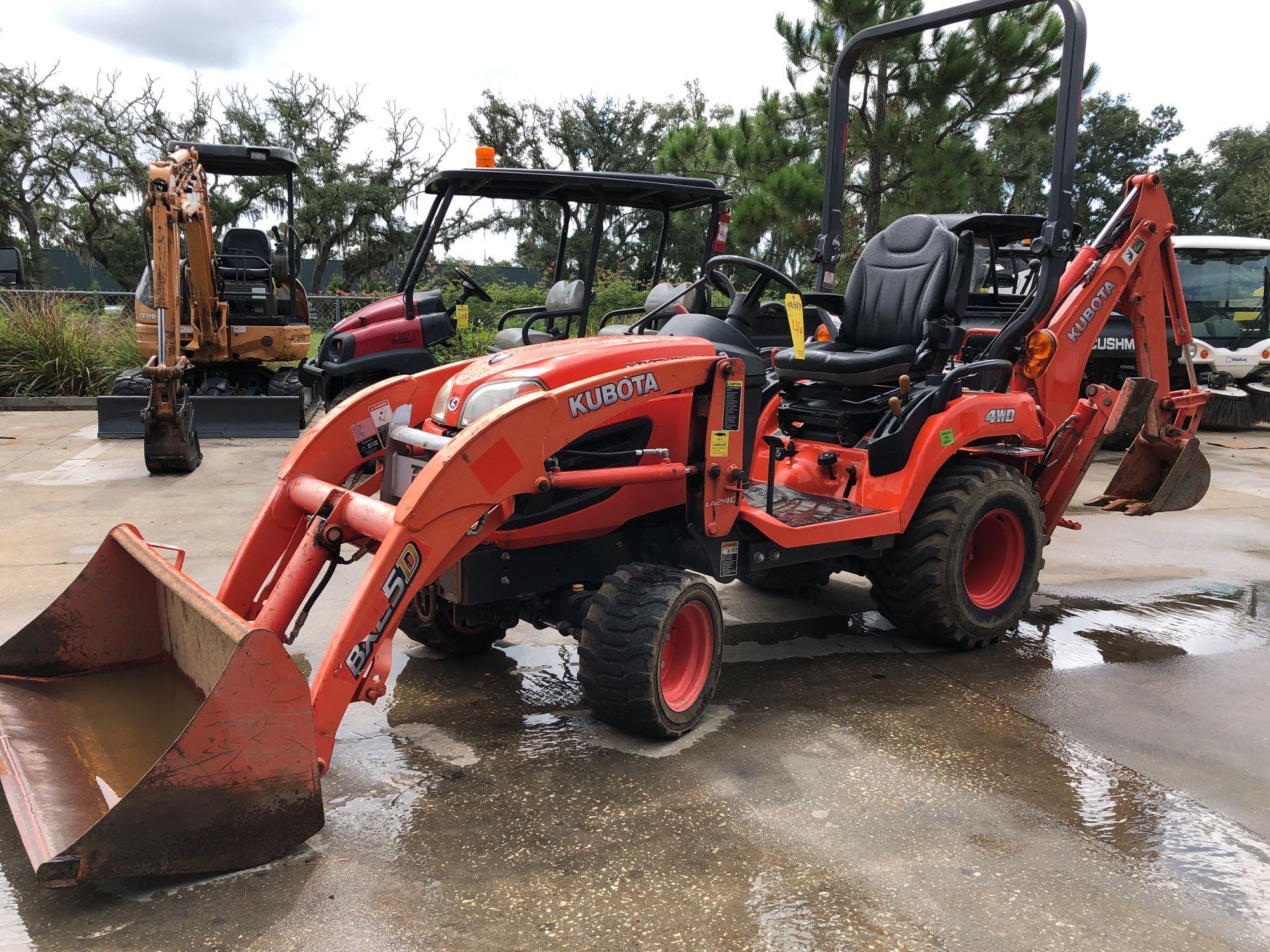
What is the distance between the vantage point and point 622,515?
3906 mm

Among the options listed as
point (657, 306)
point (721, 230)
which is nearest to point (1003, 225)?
point (721, 230)

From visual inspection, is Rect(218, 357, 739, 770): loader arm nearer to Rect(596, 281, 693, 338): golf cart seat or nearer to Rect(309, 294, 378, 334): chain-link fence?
Rect(596, 281, 693, 338): golf cart seat

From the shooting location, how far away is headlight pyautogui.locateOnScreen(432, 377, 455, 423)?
3.93 metres

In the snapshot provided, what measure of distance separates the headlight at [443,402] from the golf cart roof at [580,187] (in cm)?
339

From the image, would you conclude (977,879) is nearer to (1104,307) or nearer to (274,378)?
(1104,307)

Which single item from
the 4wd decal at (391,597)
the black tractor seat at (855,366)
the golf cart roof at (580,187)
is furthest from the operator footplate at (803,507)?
the golf cart roof at (580,187)

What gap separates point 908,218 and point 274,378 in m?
9.16

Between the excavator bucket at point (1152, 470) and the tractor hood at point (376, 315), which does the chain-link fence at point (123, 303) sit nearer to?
the tractor hood at point (376, 315)

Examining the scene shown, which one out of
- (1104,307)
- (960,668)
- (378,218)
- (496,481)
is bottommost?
(960,668)

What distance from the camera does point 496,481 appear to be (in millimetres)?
3236

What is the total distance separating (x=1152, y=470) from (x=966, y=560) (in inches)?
53.9

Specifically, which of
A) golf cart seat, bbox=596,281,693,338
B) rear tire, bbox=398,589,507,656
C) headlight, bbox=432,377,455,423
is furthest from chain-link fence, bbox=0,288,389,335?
headlight, bbox=432,377,455,423

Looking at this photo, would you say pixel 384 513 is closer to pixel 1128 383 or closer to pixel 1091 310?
pixel 1091 310

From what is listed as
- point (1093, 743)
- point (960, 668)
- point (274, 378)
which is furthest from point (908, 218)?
point (274, 378)
